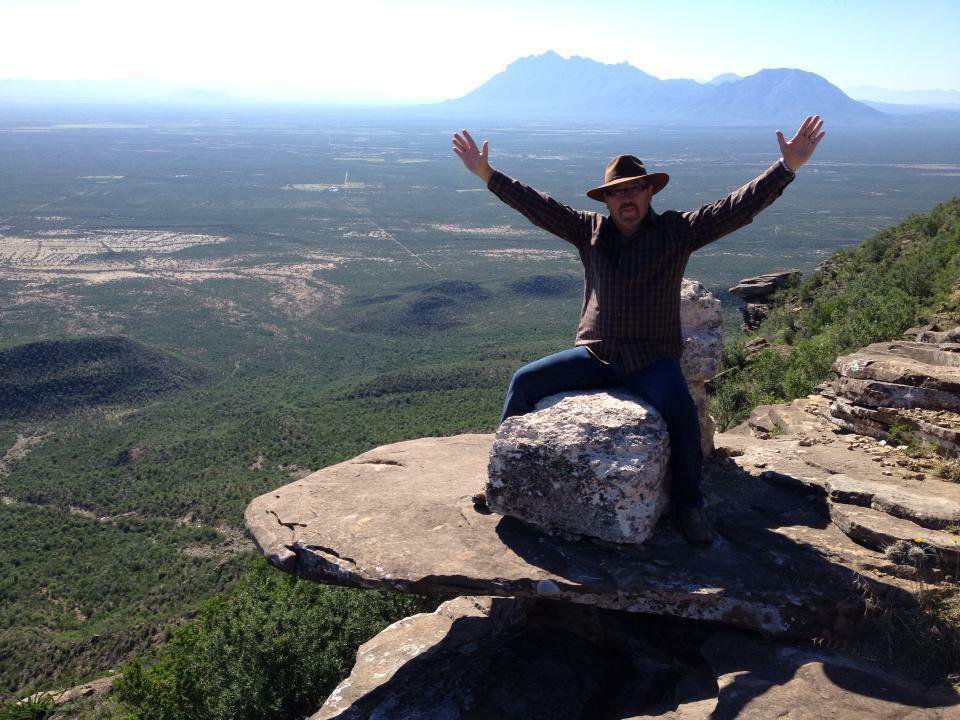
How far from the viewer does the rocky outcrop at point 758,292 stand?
26.8 metres

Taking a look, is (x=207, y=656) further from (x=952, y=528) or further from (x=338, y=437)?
(x=338, y=437)

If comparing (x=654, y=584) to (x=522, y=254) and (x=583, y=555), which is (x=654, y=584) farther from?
(x=522, y=254)

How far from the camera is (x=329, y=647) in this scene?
11.6 meters

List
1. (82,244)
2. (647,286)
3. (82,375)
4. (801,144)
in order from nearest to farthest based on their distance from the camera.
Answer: (801,144), (647,286), (82,375), (82,244)

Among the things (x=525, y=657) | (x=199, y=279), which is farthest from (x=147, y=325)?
(x=525, y=657)

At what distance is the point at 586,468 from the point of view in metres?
6.34

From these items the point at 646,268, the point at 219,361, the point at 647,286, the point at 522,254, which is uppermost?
the point at 646,268

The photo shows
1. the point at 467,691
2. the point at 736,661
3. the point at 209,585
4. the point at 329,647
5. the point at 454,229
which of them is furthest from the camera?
the point at 454,229

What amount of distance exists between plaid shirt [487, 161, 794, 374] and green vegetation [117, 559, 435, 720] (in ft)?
22.1

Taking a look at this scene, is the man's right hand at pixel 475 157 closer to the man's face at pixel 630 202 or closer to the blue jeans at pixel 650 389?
the man's face at pixel 630 202

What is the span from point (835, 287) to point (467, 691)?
2102 centimetres

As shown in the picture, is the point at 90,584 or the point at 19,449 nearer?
the point at 90,584

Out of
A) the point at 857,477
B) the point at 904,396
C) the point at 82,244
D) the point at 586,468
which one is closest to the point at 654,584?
the point at 586,468

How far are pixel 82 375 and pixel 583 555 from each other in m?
54.9
